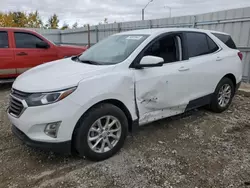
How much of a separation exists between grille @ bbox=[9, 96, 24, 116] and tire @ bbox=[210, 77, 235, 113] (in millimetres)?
3346

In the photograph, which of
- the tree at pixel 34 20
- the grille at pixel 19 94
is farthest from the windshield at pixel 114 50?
the tree at pixel 34 20

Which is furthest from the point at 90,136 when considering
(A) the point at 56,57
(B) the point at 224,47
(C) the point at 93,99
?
(A) the point at 56,57

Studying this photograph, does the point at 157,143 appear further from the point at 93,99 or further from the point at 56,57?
the point at 56,57

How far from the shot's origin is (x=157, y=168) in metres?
2.69

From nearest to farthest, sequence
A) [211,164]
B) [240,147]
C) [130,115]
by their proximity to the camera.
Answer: [211,164] < [130,115] < [240,147]

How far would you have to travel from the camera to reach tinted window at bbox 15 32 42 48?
6.27 m

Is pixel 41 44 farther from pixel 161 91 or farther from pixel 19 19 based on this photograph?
pixel 19 19

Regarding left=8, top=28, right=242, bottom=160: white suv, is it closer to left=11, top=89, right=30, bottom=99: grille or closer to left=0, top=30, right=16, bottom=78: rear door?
left=11, top=89, right=30, bottom=99: grille

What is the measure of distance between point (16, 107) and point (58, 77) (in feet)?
2.00

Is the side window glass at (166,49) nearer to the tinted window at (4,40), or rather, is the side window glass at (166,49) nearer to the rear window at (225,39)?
the rear window at (225,39)

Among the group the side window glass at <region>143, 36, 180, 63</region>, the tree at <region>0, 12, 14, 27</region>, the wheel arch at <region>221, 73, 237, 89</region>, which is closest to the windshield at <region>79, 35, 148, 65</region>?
the side window glass at <region>143, 36, 180, 63</region>

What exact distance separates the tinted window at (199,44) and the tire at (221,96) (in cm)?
69

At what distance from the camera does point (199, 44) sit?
12.9ft

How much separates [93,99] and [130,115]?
25.3 inches
